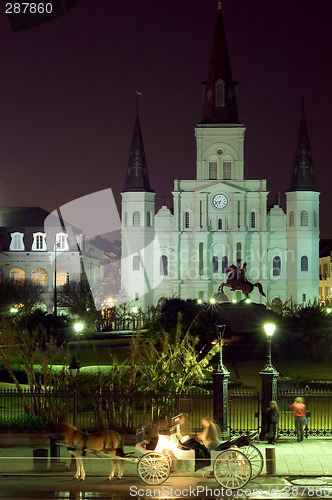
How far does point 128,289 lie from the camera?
309 ft

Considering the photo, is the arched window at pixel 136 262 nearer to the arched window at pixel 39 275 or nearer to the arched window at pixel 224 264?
the arched window at pixel 224 264

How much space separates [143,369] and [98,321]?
3851 cm

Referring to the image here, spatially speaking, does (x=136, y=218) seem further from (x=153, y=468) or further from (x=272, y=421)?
(x=153, y=468)

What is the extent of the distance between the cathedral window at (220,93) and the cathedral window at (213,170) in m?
6.34

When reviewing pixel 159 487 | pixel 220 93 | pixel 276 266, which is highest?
pixel 220 93

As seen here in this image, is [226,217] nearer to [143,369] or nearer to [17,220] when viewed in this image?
[17,220]

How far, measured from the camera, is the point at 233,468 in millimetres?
15234

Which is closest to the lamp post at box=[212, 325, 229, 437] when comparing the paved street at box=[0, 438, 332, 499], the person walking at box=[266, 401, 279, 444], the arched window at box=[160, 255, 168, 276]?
the person walking at box=[266, 401, 279, 444]

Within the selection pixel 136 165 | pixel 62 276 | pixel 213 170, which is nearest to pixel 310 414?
pixel 62 276

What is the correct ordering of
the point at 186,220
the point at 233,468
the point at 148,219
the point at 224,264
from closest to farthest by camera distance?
1. the point at 233,468
2. the point at 224,264
3. the point at 186,220
4. the point at 148,219

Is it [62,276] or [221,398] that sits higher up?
[62,276]

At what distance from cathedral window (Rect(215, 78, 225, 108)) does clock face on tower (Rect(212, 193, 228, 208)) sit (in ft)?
33.0

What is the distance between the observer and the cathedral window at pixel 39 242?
86506mm

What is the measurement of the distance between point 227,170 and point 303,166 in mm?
7909
